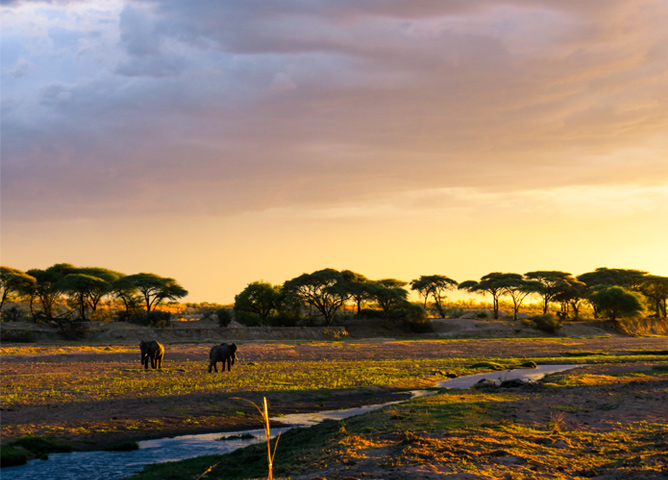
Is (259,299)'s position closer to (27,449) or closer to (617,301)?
(617,301)

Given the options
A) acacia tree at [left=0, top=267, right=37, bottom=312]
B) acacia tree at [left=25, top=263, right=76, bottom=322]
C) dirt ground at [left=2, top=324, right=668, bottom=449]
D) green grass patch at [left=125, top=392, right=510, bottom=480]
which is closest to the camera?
green grass patch at [left=125, top=392, right=510, bottom=480]

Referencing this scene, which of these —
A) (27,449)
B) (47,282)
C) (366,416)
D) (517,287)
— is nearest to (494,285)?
(517,287)

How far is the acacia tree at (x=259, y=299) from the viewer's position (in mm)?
94250

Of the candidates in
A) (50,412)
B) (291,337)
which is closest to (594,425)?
(50,412)

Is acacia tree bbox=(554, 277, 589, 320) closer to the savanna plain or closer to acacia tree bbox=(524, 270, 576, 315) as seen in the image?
acacia tree bbox=(524, 270, 576, 315)

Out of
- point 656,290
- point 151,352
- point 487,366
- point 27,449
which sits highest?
point 656,290

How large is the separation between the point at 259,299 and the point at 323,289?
10.6m

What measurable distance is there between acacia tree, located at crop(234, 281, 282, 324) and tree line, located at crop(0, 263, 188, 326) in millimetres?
9385

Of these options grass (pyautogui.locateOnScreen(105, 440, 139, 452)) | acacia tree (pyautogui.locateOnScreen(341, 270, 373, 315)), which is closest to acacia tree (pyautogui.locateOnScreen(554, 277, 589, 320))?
acacia tree (pyautogui.locateOnScreen(341, 270, 373, 315))

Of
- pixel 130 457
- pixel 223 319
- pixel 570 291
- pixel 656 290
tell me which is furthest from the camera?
pixel 656 290

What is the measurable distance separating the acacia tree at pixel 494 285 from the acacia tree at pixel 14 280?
7705 centimetres

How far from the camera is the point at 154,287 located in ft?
291

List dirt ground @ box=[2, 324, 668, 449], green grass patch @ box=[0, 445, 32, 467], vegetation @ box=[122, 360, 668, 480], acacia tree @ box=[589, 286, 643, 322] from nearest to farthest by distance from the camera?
vegetation @ box=[122, 360, 668, 480] → green grass patch @ box=[0, 445, 32, 467] → dirt ground @ box=[2, 324, 668, 449] → acacia tree @ box=[589, 286, 643, 322]

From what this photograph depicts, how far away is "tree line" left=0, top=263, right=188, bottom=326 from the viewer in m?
81.8
